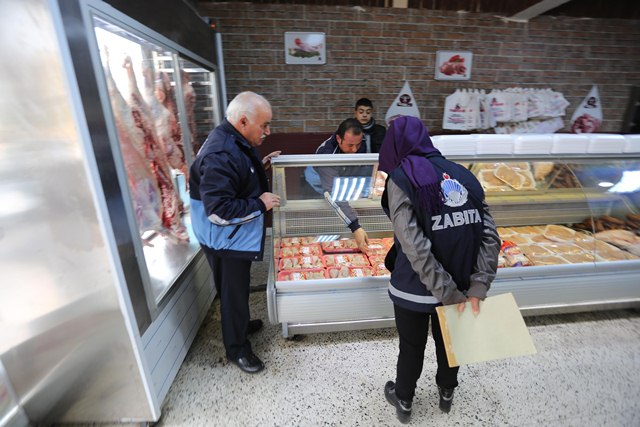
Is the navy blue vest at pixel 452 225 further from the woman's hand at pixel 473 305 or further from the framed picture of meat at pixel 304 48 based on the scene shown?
the framed picture of meat at pixel 304 48

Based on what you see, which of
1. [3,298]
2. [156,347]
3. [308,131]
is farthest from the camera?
→ [308,131]

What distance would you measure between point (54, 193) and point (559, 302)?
341cm

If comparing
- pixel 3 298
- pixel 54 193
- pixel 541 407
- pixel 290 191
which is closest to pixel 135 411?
pixel 3 298

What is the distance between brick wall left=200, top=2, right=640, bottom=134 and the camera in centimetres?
406

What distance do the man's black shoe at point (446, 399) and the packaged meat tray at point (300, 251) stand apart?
1241mm

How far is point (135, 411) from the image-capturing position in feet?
5.90

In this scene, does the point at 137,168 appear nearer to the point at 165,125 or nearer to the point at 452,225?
the point at 165,125

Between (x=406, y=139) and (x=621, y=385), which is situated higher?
(x=406, y=139)

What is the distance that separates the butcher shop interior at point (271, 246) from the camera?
142cm

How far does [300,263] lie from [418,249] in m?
1.23

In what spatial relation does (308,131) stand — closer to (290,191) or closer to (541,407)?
(290,191)

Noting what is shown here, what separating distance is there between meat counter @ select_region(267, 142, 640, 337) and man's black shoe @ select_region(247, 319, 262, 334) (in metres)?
0.31

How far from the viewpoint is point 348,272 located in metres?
2.35

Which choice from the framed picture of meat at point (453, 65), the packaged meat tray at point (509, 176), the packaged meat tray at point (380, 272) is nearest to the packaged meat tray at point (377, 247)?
the packaged meat tray at point (380, 272)
